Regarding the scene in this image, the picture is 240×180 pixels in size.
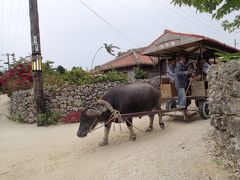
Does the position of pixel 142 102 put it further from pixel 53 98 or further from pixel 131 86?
pixel 53 98

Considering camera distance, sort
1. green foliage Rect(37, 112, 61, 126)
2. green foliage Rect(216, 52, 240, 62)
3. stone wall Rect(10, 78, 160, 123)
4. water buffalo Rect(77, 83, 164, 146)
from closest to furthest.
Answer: green foliage Rect(216, 52, 240, 62), water buffalo Rect(77, 83, 164, 146), green foliage Rect(37, 112, 61, 126), stone wall Rect(10, 78, 160, 123)

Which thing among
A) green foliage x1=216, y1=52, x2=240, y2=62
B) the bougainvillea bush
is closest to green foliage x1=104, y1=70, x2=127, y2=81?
the bougainvillea bush

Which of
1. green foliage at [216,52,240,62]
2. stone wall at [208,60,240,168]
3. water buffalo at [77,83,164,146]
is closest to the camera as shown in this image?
stone wall at [208,60,240,168]

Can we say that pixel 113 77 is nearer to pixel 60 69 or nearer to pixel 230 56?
pixel 60 69

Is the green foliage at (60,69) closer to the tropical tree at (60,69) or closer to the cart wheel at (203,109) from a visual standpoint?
the tropical tree at (60,69)

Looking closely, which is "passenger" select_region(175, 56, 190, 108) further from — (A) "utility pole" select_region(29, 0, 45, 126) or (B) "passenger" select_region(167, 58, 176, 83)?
(A) "utility pole" select_region(29, 0, 45, 126)

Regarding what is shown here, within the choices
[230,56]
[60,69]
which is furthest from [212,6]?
[60,69]

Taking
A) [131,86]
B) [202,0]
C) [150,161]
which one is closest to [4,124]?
[131,86]

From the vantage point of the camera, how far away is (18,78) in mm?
18922

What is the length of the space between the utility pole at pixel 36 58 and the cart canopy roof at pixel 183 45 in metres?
5.20

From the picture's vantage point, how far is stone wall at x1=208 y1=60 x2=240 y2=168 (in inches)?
235

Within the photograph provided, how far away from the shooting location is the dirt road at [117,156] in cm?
665

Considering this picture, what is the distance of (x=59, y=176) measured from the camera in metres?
7.23

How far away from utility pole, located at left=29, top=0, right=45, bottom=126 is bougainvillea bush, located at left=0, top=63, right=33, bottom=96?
4.11 m
